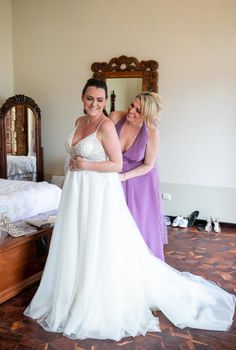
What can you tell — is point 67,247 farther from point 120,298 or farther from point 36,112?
point 36,112

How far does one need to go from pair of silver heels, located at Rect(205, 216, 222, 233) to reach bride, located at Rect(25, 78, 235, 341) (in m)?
2.29

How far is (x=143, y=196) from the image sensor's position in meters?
2.59

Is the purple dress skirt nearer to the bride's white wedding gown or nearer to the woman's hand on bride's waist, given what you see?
the bride's white wedding gown

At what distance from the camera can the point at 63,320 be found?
2139 mm

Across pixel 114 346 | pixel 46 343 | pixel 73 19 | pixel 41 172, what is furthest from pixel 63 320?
pixel 73 19

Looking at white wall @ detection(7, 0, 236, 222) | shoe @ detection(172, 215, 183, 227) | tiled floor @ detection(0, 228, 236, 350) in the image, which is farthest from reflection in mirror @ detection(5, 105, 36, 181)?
tiled floor @ detection(0, 228, 236, 350)

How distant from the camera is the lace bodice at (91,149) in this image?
2086 mm

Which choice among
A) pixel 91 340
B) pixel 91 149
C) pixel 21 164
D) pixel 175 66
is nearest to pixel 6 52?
pixel 21 164

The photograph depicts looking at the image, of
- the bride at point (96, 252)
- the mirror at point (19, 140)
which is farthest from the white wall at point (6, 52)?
the bride at point (96, 252)

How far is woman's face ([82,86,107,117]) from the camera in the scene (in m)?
2.08

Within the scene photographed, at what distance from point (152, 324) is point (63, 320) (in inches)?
21.8

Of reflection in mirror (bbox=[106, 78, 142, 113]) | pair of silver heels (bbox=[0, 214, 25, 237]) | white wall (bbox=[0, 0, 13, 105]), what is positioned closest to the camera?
pair of silver heels (bbox=[0, 214, 25, 237])

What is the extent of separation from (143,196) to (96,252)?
66 cm

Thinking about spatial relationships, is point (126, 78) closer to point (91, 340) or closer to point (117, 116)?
point (117, 116)
